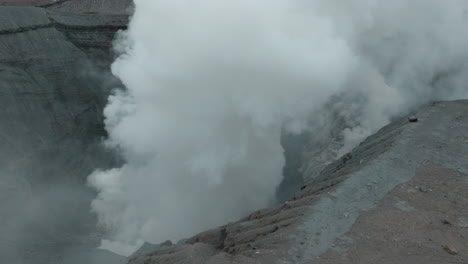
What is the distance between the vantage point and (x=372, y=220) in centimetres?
1164

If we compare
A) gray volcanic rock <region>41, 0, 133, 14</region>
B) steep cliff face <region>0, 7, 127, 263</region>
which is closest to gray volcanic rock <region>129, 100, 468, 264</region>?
steep cliff face <region>0, 7, 127, 263</region>

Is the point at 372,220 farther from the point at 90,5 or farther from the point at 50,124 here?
the point at 90,5

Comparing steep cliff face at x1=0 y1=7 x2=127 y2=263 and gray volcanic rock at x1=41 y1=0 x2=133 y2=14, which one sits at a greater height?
gray volcanic rock at x1=41 y1=0 x2=133 y2=14

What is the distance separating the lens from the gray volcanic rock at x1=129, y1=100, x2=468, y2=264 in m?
10.5

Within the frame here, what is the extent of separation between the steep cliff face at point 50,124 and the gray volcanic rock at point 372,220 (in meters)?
10.2

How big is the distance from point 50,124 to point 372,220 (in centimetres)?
1855

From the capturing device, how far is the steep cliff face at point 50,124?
22062mm

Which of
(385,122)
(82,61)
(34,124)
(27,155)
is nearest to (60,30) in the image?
(82,61)

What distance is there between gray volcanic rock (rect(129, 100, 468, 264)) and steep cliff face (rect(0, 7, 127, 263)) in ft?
33.4

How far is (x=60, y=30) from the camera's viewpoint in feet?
88.5

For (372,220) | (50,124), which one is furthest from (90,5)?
(372,220)

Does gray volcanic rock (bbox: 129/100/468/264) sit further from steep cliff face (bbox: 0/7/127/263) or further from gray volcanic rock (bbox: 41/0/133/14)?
gray volcanic rock (bbox: 41/0/133/14)

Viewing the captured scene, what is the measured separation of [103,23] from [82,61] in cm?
247

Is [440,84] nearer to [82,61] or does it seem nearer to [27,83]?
[82,61]
